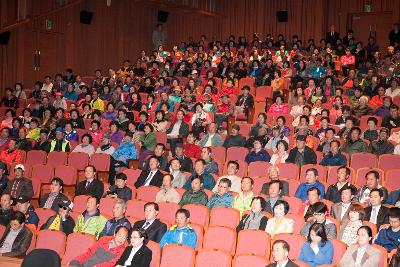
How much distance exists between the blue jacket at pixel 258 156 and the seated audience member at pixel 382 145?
1.33m

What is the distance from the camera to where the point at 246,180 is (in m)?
6.95

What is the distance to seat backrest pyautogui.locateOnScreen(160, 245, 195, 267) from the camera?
5539mm

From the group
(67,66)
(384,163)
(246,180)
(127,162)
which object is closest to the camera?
(246,180)

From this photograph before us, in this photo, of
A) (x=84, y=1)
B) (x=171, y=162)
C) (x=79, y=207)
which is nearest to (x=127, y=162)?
(x=171, y=162)

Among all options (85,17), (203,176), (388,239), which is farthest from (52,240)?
(85,17)

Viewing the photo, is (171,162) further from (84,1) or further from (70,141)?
(84,1)

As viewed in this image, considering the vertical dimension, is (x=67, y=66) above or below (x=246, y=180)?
above

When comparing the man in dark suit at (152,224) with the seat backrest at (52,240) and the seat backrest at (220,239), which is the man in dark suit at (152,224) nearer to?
the seat backrest at (220,239)

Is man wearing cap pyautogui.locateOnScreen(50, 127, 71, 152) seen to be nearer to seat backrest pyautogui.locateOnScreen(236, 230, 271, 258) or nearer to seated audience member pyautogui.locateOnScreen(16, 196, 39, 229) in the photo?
seated audience member pyautogui.locateOnScreen(16, 196, 39, 229)

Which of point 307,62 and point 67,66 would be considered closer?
point 307,62

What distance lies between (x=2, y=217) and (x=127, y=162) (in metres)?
2.23

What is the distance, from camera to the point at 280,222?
20.1ft

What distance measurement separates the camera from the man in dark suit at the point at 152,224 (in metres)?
6.32

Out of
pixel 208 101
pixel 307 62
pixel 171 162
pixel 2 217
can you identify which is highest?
pixel 307 62
